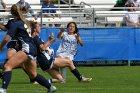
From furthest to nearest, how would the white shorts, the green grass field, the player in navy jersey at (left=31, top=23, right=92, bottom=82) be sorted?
1. the white shorts
2. the player in navy jersey at (left=31, top=23, right=92, bottom=82)
3. the green grass field

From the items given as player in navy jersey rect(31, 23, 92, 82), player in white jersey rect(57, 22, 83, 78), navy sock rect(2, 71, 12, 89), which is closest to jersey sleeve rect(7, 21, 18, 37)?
navy sock rect(2, 71, 12, 89)

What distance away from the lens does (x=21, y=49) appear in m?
13.1

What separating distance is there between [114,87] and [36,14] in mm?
10461

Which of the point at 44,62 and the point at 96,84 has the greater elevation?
the point at 44,62

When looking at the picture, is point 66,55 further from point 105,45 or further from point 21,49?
point 105,45

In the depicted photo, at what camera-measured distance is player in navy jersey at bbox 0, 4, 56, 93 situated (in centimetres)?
1295

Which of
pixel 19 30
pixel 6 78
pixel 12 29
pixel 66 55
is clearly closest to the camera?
pixel 6 78

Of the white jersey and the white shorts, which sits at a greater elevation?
the white jersey

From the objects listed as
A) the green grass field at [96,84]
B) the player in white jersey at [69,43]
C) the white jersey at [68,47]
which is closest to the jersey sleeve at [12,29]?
the green grass field at [96,84]

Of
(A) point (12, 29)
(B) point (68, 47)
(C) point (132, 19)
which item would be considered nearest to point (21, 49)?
(A) point (12, 29)

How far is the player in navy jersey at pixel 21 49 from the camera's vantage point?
12.9 meters

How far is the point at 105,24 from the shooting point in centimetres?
2784

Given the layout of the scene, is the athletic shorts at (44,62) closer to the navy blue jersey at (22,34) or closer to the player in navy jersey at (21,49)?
the player in navy jersey at (21,49)

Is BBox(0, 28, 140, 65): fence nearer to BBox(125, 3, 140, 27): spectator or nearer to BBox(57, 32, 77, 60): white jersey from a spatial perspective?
BBox(125, 3, 140, 27): spectator
